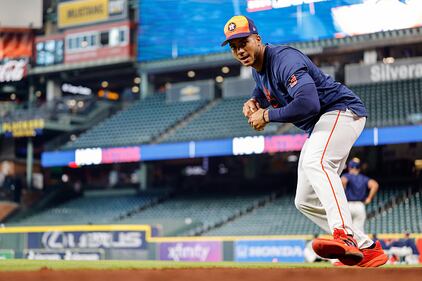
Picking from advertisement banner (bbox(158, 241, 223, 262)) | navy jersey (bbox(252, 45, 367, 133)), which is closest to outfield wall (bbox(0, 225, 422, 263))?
advertisement banner (bbox(158, 241, 223, 262))

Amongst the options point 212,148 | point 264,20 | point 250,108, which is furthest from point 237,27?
point 264,20

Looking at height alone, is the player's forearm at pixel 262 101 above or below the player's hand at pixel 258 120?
above

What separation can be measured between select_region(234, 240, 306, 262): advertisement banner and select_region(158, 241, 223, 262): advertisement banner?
563 mm

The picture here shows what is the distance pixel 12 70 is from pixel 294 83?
98.4 ft

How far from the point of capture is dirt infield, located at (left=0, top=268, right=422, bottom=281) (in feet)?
14.0

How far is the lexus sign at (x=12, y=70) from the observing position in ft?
112

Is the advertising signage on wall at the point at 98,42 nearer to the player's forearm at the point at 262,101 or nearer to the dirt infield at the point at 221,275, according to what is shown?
the player's forearm at the point at 262,101

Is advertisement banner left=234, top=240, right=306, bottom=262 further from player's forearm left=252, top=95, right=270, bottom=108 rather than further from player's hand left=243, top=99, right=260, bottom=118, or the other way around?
player's hand left=243, top=99, right=260, bottom=118

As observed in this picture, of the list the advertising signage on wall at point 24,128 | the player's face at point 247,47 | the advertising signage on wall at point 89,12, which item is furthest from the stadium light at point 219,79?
the player's face at point 247,47

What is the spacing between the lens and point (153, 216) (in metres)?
27.1

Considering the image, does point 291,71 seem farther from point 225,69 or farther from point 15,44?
point 15,44

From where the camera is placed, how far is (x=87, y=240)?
2183 cm

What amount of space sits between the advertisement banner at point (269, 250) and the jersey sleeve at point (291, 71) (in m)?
12.8

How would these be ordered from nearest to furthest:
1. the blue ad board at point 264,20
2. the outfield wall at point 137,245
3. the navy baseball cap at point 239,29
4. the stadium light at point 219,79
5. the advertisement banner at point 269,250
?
the navy baseball cap at point 239,29
the advertisement banner at point 269,250
the outfield wall at point 137,245
the blue ad board at point 264,20
the stadium light at point 219,79
